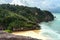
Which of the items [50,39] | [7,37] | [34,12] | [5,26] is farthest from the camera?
[34,12]

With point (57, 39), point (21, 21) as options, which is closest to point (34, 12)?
point (21, 21)

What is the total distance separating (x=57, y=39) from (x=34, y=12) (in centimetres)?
5924

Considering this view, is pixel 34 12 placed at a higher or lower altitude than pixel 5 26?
higher

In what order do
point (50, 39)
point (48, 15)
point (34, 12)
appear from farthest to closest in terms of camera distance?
point (48, 15), point (34, 12), point (50, 39)

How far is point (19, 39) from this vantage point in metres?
40.8

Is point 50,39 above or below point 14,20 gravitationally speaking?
below

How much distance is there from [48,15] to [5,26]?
48602mm

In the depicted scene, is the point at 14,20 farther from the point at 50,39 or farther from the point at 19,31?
the point at 50,39

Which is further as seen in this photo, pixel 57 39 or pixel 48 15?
pixel 48 15

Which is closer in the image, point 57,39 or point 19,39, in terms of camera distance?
point 19,39

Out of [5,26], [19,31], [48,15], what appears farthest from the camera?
[48,15]

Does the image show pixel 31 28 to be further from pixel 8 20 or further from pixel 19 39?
pixel 19 39

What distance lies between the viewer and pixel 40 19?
108 metres

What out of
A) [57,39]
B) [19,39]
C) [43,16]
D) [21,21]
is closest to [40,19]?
[43,16]
